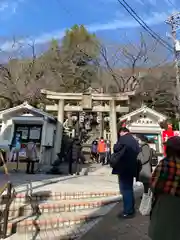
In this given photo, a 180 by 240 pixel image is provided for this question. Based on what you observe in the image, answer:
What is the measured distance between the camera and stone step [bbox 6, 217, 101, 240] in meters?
5.31

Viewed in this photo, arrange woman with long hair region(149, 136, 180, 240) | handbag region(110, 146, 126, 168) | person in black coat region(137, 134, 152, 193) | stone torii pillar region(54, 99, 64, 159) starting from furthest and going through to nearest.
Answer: stone torii pillar region(54, 99, 64, 159) < person in black coat region(137, 134, 152, 193) < handbag region(110, 146, 126, 168) < woman with long hair region(149, 136, 180, 240)

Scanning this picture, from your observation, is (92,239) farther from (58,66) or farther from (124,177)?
(58,66)

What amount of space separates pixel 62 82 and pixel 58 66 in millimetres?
2234

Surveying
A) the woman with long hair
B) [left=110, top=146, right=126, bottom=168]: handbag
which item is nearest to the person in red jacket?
[left=110, top=146, right=126, bottom=168]: handbag

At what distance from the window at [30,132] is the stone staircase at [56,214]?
35.5ft

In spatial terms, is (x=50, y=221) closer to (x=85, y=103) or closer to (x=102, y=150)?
(x=85, y=103)

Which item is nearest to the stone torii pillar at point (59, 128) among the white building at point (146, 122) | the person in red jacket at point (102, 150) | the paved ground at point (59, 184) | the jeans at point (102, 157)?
the person in red jacket at point (102, 150)

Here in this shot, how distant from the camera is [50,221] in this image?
19.1ft

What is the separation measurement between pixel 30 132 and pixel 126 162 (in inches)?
531

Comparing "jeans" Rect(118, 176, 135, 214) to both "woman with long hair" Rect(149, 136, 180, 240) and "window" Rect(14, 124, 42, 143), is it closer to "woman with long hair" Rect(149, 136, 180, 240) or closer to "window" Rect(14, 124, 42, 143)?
"woman with long hair" Rect(149, 136, 180, 240)

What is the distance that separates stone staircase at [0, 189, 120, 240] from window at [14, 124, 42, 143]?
10.8m

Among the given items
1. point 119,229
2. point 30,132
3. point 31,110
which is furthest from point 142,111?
point 119,229

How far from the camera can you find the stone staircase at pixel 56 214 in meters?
5.56

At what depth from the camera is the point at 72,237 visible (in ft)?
17.3
